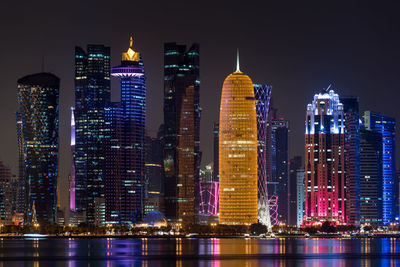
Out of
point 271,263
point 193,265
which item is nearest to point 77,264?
point 193,265

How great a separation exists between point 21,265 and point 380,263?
74.2 metres

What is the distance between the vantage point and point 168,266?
179 metres

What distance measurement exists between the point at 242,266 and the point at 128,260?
29838mm

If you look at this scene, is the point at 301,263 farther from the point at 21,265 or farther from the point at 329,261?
the point at 21,265

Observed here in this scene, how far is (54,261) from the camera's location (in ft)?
643

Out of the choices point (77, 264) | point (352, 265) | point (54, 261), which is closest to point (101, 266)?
point (77, 264)

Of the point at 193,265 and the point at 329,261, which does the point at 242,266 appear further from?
the point at 329,261

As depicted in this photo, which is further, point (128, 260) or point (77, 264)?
point (128, 260)

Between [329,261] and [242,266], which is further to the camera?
[329,261]

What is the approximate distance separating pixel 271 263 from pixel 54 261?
46.1m

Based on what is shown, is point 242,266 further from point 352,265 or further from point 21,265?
point 21,265

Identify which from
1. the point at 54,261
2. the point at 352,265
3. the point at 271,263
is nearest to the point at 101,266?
the point at 54,261

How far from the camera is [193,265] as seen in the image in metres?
183

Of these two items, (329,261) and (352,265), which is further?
(329,261)
